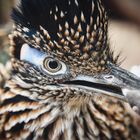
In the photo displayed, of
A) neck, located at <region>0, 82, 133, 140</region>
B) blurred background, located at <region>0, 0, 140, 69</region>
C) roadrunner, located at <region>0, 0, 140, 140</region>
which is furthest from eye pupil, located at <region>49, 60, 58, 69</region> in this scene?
blurred background, located at <region>0, 0, 140, 69</region>

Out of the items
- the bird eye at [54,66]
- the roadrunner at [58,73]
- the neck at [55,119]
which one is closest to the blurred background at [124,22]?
the neck at [55,119]

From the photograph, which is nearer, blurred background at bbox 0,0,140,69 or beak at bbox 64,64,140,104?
beak at bbox 64,64,140,104

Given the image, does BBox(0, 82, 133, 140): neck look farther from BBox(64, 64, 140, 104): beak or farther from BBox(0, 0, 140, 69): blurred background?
BBox(0, 0, 140, 69): blurred background

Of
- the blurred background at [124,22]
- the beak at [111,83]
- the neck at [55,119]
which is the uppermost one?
the blurred background at [124,22]

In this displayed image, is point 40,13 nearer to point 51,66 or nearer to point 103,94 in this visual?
point 51,66

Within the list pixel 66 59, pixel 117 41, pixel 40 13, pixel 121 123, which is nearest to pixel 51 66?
pixel 66 59

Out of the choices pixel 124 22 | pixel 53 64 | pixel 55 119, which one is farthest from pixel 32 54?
pixel 124 22

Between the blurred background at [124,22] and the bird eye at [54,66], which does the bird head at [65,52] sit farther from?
the blurred background at [124,22]

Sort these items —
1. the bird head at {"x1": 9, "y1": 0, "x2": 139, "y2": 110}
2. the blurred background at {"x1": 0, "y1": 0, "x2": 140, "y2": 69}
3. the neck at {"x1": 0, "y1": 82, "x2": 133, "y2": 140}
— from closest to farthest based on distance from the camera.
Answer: the bird head at {"x1": 9, "y1": 0, "x2": 139, "y2": 110}, the neck at {"x1": 0, "y1": 82, "x2": 133, "y2": 140}, the blurred background at {"x1": 0, "y1": 0, "x2": 140, "y2": 69}
